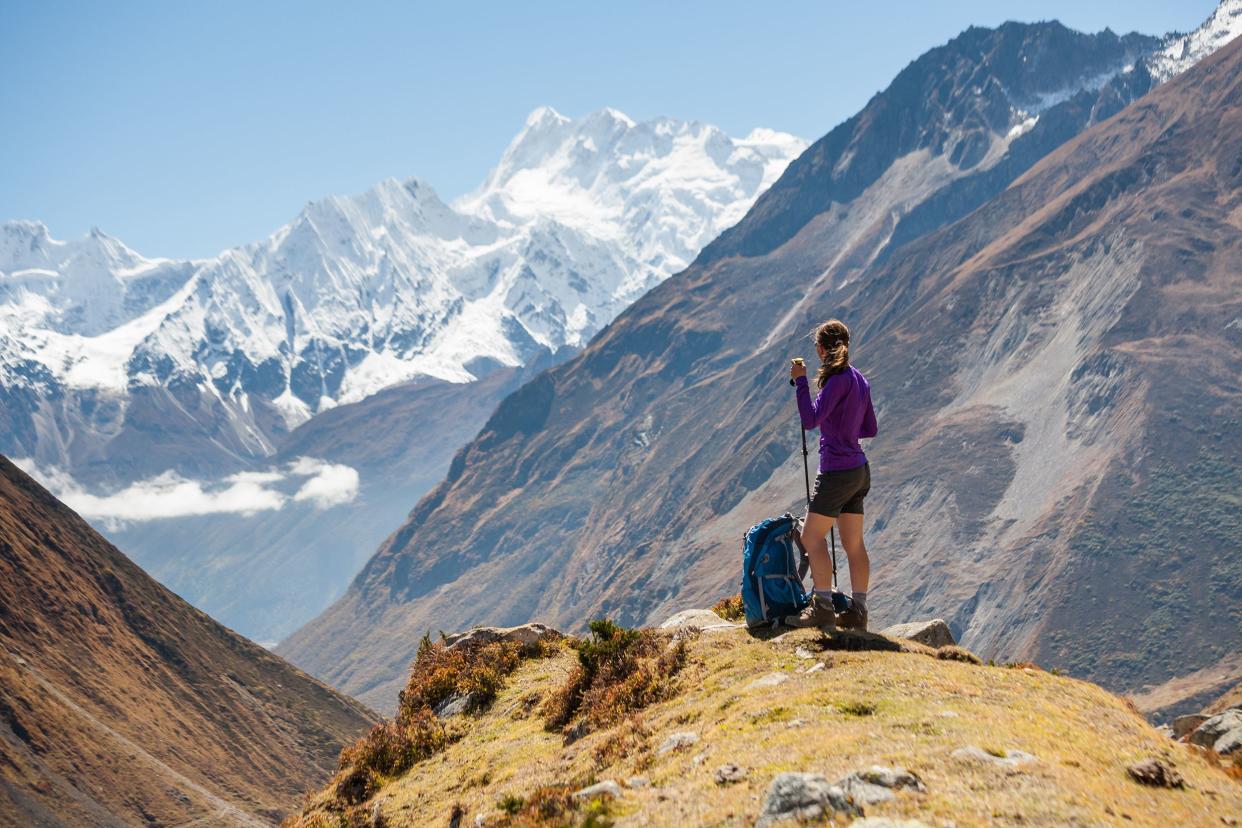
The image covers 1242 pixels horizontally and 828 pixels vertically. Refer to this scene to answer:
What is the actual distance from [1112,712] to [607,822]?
7.46 m

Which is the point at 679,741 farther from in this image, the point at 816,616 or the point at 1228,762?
the point at 1228,762

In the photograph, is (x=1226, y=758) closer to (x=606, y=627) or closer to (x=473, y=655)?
(x=606, y=627)

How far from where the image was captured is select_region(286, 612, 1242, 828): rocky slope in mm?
9930

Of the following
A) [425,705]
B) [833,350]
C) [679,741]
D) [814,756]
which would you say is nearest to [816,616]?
[833,350]

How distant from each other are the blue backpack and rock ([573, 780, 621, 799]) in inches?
241

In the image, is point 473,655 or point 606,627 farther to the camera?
point 473,655

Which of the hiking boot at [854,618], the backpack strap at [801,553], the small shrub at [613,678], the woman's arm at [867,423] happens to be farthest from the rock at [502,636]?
the woman's arm at [867,423]

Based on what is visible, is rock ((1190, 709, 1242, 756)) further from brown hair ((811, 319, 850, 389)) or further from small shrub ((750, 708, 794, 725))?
brown hair ((811, 319, 850, 389))

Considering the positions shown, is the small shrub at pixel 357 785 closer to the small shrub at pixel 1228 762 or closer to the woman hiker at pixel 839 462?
the woman hiker at pixel 839 462

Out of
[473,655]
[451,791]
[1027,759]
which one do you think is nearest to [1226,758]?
[1027,759]

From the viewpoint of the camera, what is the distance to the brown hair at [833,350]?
629 inches

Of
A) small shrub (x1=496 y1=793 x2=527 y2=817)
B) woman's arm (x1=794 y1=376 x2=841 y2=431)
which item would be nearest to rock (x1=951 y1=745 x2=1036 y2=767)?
small shrub (x1=496 y1=793 x2=527 y2=817)

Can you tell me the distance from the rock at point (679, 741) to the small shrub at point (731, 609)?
6455 millimetres

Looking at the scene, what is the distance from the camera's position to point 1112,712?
13828mm
